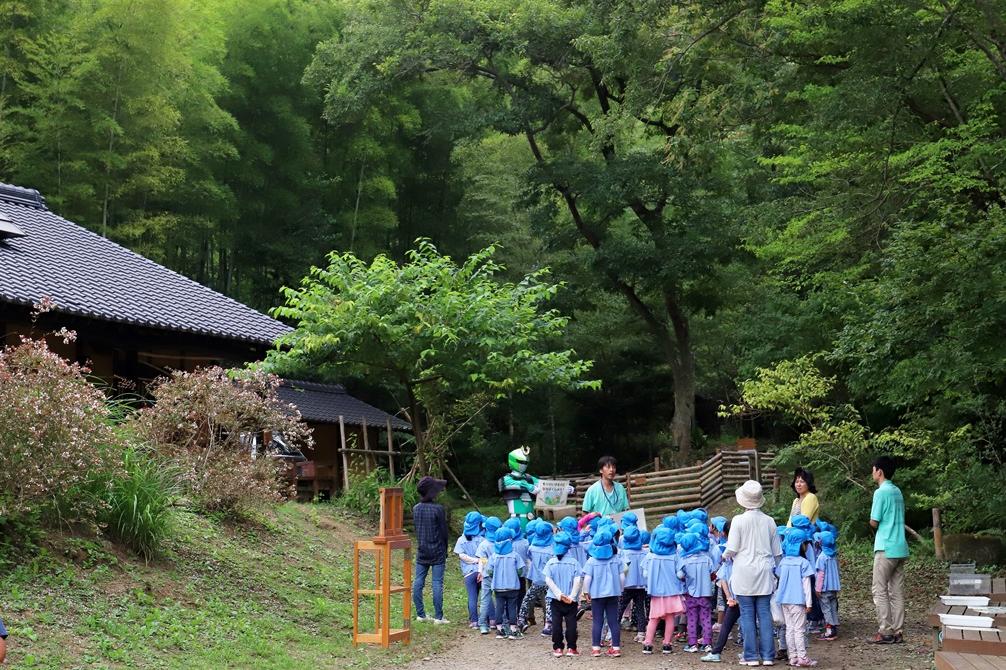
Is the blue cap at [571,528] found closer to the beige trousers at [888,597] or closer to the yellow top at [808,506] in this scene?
the yellow top at [808,506]

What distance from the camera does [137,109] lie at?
19281 millimetres

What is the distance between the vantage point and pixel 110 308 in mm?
12336

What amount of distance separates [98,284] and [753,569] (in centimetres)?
963

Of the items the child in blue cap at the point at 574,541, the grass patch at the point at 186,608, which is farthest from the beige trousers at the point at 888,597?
the grass patch at the point at 186,608

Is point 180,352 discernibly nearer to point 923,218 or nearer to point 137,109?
point 137,109

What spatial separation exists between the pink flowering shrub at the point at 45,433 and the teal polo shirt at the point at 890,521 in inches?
260

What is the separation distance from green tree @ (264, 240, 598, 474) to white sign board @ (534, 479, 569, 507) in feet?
11.2

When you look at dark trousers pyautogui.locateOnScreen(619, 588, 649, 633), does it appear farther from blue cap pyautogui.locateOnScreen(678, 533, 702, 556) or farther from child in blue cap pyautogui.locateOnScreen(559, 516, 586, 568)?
blue cap pyautogui.locateOnScreen(678, 533, 702, 556)

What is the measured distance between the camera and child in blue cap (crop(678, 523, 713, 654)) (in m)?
8.23

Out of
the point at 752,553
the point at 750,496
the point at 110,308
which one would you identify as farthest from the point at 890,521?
the point at 110,308

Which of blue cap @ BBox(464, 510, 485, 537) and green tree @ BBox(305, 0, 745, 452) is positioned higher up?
green tree @ BBox(305, 0, 745, 452)

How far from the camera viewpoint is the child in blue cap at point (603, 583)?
816cm

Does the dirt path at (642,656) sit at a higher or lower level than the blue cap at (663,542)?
lower

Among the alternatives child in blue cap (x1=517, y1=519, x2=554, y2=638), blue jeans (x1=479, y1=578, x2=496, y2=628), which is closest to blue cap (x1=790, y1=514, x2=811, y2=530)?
child in blue cap (x1=517, y1=519, x2=554, y2=638)
